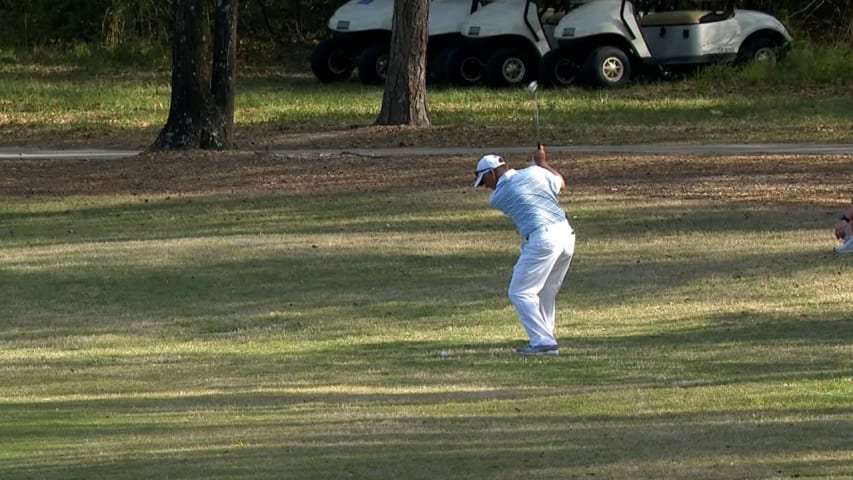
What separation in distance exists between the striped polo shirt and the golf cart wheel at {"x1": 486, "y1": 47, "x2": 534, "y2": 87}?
953 inches

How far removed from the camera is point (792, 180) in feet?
74.4

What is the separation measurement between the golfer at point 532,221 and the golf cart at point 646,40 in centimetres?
2306

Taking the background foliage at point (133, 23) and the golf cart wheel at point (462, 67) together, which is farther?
the background foliage at point (133, 23)

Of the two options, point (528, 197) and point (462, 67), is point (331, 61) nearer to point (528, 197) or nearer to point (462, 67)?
point (462, 67)

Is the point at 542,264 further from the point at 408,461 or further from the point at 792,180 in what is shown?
the point at 792,180

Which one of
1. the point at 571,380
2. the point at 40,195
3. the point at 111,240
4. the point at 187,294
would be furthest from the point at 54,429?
the point at 40,195

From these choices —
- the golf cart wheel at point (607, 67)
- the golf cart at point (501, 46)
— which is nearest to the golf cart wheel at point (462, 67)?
the golf cart at point (501, 46)

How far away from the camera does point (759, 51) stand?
37062 mm

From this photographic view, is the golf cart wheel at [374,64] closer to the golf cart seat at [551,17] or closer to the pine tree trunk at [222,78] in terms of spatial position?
the golf cart seat at [551,17]

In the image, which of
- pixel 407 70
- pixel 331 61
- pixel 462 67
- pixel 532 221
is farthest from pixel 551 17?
pixel 532 221

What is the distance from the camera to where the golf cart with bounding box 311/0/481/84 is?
124ft

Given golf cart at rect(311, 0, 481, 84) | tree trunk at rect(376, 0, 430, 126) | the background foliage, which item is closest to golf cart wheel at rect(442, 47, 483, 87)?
golf cart at rect(311, 0, 481, 84)

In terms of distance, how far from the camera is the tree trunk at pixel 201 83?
1040 inches

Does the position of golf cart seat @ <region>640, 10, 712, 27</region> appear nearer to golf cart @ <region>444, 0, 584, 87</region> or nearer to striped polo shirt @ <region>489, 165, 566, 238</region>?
golf cart @ <region>444, 0, 584, 87</region>
